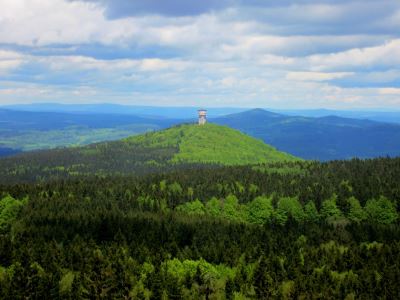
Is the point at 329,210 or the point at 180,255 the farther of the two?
the point at 329,210

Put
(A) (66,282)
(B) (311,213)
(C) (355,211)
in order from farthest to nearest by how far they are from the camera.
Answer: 1. (B) (311,213)
2. (C) (355,211)
3. (A) (66,282)

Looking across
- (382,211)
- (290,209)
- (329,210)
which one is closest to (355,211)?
(329,210)

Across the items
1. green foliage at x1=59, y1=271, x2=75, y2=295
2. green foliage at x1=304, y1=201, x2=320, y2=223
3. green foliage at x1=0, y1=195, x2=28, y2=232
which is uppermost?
green foliage at x1=59, y1=271, x2=75, y2=295

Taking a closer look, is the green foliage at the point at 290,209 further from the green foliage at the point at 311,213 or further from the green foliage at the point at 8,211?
the green foliage at the point at 8,211

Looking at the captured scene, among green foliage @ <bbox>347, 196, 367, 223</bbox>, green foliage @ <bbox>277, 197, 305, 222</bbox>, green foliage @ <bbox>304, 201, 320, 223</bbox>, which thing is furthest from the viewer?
green foliage @ <bbox>304, 201, 320, 223</bbox>

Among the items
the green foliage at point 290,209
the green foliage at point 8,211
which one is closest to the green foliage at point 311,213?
the green foliage at point 290,209

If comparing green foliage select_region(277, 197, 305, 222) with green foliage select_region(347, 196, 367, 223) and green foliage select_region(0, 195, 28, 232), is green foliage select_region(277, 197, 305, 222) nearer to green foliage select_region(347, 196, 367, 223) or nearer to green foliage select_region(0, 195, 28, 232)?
green foliage select_region(347, 196, 367, 223)

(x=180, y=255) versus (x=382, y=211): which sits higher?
(x=180, y=255)

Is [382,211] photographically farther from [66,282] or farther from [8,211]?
[66,282]

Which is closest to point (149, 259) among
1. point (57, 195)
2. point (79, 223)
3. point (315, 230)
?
point (79, 223)

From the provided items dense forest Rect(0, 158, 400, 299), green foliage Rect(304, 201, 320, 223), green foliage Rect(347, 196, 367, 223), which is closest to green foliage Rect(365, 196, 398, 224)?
dense forest Rect(0, 158, 400, 299)
